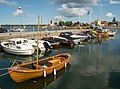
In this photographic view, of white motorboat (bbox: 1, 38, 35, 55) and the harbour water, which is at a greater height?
white motorboat (bbox: 1, 38, 35, 55)

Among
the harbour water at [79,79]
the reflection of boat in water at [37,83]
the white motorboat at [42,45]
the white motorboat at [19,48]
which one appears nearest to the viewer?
the reflection of boat in water at [37,83]

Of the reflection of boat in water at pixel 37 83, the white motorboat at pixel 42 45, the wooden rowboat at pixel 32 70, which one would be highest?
the white motorboat at pixel 42 45

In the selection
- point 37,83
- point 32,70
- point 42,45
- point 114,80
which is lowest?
point 37,83

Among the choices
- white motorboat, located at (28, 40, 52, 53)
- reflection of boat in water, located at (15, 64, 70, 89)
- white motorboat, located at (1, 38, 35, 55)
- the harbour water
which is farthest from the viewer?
white motorboat, located at (28, 40, 52, 53)

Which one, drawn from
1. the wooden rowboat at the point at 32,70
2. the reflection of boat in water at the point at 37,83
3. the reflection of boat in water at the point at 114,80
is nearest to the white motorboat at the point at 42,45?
the wooden rowboat at the point at 32,70

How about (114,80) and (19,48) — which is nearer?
(114,80)

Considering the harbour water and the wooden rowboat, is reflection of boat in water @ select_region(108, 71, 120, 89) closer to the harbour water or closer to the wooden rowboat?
the harbour water

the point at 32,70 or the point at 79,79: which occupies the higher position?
the point at 32,70

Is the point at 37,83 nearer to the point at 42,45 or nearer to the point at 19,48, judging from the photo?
the point at 19,48

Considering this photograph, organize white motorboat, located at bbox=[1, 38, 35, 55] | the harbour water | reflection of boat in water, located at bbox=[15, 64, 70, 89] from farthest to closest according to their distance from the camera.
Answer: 1. white motorboat, located at bbox=[1, 38, 35, 55]
2. the harbour water
3. reflection of boat in water, located at bbox=[15, 64, 70, 89]

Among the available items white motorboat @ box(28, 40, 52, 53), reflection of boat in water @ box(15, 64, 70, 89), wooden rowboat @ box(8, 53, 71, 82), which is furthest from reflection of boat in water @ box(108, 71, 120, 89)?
white motorboat @ box(28, 40, 52, 53)

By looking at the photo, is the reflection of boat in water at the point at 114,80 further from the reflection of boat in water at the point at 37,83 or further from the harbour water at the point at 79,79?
the reflection of boat in water at the point at 37,83

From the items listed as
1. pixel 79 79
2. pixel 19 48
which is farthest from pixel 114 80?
pixel 19 48

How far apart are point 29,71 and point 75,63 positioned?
46.5 ft
